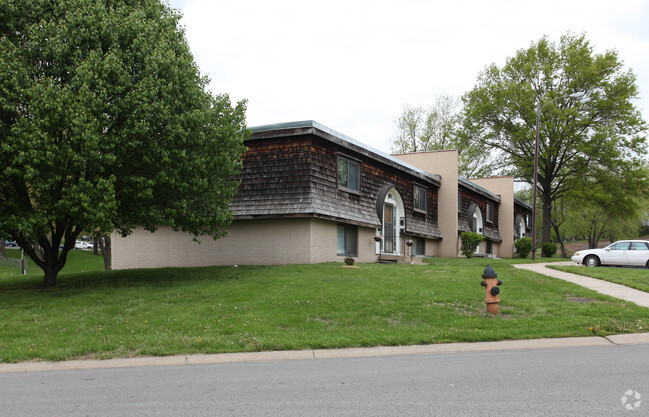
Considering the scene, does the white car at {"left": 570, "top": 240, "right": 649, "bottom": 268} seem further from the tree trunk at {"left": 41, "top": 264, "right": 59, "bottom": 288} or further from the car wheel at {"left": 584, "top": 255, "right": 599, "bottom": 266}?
the tree trunk at {"left": 41, "top": 264, "right": 59, "bottom": 288}

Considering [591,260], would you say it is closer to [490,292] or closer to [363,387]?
[490,292]

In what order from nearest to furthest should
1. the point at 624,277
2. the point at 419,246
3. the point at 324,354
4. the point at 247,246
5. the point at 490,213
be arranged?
the point at 324,354, the point at 624,277, the point at 247,246, the point at 419,246, the point at 490,213

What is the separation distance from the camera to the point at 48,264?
15.7 metres

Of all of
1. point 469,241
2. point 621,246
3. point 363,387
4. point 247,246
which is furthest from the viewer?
point 469,241

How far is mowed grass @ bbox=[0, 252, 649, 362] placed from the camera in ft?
29.1

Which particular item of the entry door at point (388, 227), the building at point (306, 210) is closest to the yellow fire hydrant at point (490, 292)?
the building at point (306, 210)

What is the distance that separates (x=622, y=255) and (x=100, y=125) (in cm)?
2199

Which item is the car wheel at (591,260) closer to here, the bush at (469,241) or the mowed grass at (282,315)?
the bush at (469,241)

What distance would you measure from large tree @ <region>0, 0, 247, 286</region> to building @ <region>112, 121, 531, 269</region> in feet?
13.9

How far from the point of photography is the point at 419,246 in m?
29.8

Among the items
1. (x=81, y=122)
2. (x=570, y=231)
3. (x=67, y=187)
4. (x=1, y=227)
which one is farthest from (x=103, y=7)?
(x=570, y=231)

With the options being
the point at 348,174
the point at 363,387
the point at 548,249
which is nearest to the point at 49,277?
the point at 348,174

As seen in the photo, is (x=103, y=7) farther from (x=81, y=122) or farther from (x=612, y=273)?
(x=612, y=273)

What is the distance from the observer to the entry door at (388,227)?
85.3ft
